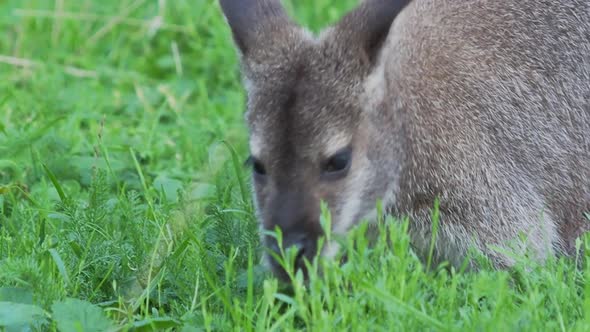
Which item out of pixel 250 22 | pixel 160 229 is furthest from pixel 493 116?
pixel 160 229

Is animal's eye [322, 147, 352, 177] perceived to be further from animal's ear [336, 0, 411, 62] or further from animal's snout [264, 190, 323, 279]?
animal's ear [336, 0, 411, 62]

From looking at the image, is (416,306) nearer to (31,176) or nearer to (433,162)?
(433,162)

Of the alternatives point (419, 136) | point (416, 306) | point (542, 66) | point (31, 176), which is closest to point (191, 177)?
point (31, 176)

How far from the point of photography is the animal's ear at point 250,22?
4.53 metres

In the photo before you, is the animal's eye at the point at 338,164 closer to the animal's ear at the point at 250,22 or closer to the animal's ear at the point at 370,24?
the animal's ear at the point at 370,24

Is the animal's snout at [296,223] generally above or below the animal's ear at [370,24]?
below

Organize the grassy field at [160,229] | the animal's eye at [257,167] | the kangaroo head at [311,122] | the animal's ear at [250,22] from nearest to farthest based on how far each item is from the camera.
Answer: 1. the grassy field at [160,229]
2. the kangaroo head at [311,122]
3. the animal's eye at [257,167]
4. the animal's ear at [250,22]

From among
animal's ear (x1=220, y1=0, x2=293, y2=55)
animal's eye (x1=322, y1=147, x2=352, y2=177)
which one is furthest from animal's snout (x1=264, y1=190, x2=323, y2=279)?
animal's ear (x1=220, y1=0, x2=293, y2=55)

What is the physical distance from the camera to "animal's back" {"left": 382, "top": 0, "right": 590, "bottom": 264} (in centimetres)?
463

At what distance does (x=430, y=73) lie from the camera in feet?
15.6

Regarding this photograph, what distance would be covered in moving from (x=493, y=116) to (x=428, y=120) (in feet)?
0.93

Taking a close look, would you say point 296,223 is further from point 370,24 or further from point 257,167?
point 370,24

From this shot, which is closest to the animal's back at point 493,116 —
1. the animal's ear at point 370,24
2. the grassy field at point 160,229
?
the animal's ear at point 370,24

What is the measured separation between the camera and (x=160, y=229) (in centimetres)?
444
